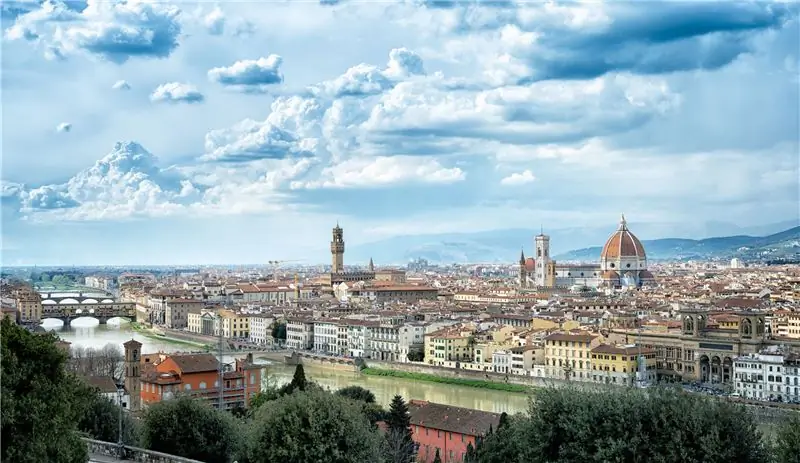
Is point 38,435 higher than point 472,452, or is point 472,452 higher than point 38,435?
point 38,435

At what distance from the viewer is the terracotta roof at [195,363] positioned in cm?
1838

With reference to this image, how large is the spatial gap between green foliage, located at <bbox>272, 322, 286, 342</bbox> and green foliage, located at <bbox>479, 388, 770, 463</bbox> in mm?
29572

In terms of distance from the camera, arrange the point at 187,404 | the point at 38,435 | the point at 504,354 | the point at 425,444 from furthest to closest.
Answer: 1. the point at 504,354
2. the point at 425,444
3. the point at 187,404
4. the point at 38,435

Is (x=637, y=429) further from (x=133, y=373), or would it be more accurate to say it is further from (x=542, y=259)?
(x=542, y=259)

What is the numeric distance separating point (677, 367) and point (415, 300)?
2751 cm

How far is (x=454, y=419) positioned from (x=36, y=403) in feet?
30.0

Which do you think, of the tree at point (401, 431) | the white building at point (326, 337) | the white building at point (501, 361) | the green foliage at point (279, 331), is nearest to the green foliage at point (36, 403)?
the tree at point (401, 431)

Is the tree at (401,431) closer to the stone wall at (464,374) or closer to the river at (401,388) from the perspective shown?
the river at (401,388)

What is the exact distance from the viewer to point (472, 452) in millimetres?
14320

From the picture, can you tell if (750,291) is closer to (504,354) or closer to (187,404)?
(504,354)

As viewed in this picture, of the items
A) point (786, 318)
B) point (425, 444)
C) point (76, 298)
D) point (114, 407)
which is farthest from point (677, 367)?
point (76, 298)

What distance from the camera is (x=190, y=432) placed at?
39.6 feet

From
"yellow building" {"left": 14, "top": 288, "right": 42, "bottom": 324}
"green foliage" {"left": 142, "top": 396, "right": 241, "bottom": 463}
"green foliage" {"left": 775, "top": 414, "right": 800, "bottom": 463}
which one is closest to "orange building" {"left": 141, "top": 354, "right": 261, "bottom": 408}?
"green foliage" {"left": 142, "top": 396, "right": 241, "bottom": 463}

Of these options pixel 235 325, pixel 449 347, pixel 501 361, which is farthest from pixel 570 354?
pixel 235 325
